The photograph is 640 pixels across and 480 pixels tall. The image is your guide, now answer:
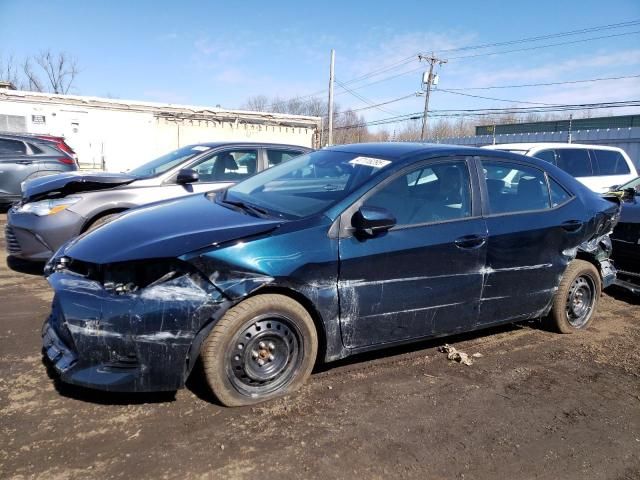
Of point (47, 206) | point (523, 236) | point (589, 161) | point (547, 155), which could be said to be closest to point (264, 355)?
point (523, 236)

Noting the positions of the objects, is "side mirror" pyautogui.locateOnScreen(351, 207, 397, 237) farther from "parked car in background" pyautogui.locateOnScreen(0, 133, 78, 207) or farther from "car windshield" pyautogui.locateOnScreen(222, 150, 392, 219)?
"parked car in background" pyautogui.locateOnScreen(0, 133, 78, 207)

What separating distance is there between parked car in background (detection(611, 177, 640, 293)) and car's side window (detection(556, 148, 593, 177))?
3899 millimetres

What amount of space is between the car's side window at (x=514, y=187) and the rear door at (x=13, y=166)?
931cm

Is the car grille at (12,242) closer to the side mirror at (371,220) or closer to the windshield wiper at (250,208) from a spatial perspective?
the windshield wiper at (250,208)

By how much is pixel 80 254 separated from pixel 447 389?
99.1 inches

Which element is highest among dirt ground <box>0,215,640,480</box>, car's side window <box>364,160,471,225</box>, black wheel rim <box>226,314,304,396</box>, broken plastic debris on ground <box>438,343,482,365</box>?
car's side window <box>364,160,471,225</box>

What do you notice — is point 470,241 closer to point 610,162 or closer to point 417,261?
point 417,261

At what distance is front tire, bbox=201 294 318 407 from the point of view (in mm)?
2758

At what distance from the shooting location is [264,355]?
294 cm

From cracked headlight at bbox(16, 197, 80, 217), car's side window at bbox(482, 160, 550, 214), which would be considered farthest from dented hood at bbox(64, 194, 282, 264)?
cracked headlight at bbox(16, 197, 80, 217)

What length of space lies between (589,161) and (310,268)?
8746 millimetres

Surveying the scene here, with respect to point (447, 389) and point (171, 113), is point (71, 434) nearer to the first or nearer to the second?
point (447, 389)

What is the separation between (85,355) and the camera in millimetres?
2598

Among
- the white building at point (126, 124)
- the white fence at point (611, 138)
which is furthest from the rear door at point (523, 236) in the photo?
the white building at point (126, 124)
